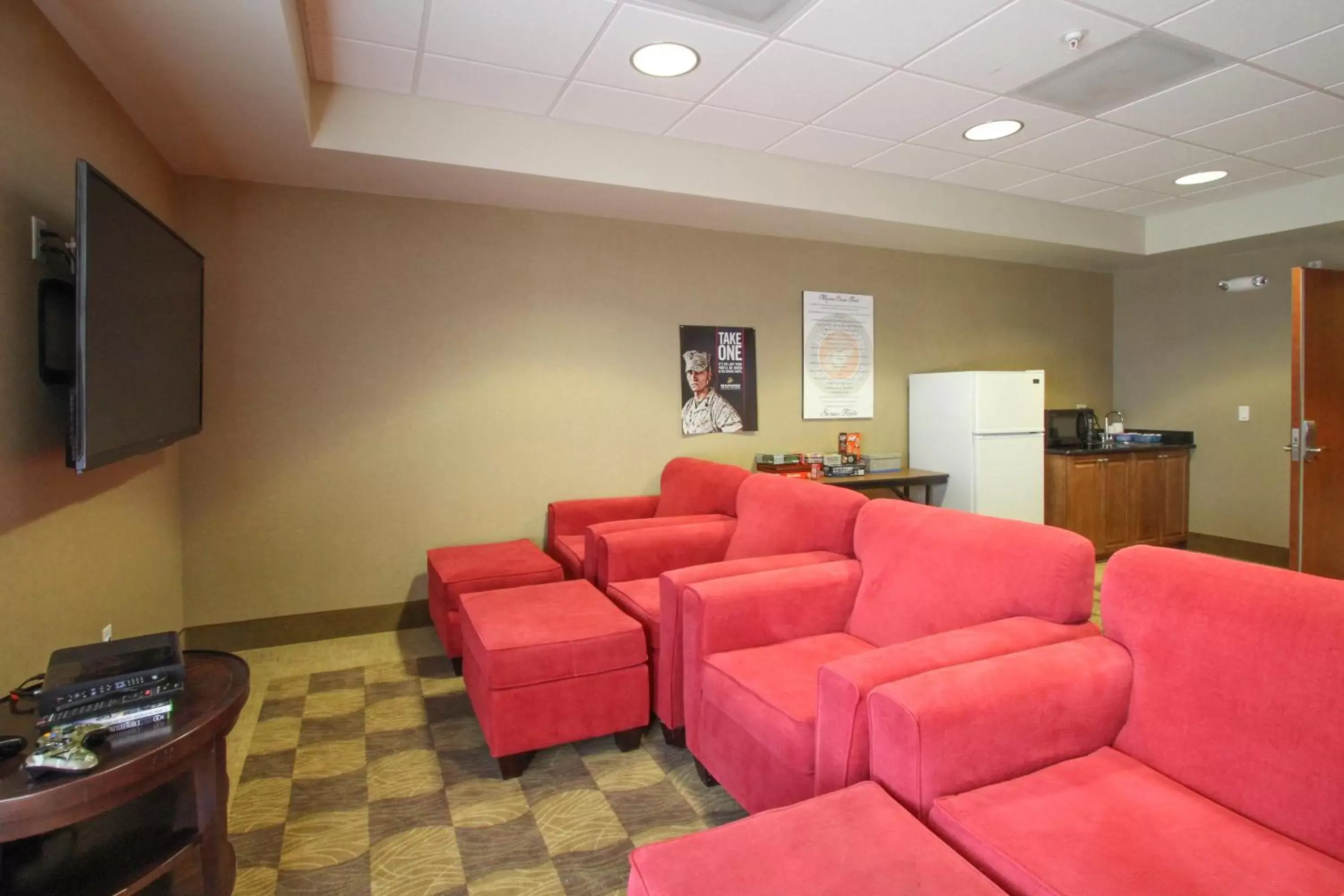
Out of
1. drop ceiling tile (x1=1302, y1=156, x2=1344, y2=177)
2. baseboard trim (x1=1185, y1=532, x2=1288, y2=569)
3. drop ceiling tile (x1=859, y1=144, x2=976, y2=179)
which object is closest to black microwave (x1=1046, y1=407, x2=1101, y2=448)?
baseboard trim (x1=1185, y1=532, x2=1288, y2=569)

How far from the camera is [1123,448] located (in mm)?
5641

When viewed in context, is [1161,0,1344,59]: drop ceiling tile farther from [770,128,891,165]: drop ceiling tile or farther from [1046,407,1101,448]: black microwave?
[1046,407,1101,448]: black microwave

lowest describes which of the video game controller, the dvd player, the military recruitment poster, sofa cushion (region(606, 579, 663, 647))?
sofa cushion (region(606, 579, 663, 647))

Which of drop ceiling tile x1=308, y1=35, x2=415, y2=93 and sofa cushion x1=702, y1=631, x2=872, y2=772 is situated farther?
drop ceiling tile x1=308, y1=35, x2=415, y2=93

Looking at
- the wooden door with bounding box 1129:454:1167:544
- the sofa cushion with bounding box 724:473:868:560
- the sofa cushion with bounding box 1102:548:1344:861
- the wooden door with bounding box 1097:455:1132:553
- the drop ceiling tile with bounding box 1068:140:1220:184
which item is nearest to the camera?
the sofa cushion with bounding box 1102:548:1344:861

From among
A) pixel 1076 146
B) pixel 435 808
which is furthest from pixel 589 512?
pixel 1076 146

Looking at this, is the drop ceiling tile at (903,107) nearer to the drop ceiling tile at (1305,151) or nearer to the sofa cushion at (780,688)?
the drop ceiling tile at (1305,151)

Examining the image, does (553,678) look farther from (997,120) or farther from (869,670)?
(997,120)

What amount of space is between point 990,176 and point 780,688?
3.89m

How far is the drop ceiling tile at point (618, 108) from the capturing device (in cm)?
325

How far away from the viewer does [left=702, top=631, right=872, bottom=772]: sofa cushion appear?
6.05ft

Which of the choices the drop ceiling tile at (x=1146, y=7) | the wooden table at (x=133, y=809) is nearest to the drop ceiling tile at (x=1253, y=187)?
the drop ceiling tile at (x=1146, y=7)

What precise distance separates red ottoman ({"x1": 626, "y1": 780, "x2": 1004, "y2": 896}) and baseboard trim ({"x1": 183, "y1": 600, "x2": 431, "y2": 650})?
3.09 metres

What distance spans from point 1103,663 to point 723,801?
123 cm
